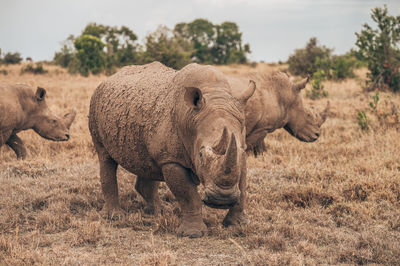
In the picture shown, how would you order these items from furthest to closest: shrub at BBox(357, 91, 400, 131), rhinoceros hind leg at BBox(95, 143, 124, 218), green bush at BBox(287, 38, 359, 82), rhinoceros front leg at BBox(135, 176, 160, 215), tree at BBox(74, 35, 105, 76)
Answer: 1. tree at BBox(74, 35, 105, 76)
2. green bush at BBox(287, 38, 359, 82)
3. shrub at BBox(357, 91, 400, 131)
4. rhinoceros front leg at BBox(135, 176, 160, 215)
5. rhinoceros hind leg at BBox(95, 143, 124, 218)

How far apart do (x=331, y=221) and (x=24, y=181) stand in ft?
13.7

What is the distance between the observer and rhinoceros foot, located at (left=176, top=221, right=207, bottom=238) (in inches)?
181

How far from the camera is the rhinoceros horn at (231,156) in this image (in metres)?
3.51

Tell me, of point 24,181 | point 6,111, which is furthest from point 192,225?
point 6,111

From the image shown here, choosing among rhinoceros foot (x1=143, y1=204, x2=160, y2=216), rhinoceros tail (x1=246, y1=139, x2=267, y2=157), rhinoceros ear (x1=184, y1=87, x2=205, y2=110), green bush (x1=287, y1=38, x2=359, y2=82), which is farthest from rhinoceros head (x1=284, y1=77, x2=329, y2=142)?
green bush (x1=287, y1=38, x2=359, y2=82)

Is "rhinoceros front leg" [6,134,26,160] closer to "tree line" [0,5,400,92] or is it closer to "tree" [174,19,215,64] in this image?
"tree line" [0,5,400,92]

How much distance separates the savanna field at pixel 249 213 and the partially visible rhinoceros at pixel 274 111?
14.4 inches

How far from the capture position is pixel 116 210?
18.5 feet

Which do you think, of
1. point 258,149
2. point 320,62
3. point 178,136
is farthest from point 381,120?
point 320,62

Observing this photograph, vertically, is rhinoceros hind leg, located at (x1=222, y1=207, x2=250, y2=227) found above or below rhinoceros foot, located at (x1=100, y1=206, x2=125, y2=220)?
above

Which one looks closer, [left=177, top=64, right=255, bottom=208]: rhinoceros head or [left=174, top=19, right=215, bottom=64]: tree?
[left=177, top=64, right=255, bottom=208]: rhinoceros head

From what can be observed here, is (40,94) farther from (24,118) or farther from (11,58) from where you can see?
(11,58)

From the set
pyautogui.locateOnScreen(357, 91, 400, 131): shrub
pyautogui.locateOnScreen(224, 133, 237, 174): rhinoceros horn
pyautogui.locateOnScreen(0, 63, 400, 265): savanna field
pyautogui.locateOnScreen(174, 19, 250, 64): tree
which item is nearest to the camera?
pyautogui.locateOnScreen(224, 133, 237, 174): rhinoceros horn

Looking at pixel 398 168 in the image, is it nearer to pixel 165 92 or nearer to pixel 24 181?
pixel 165 92
